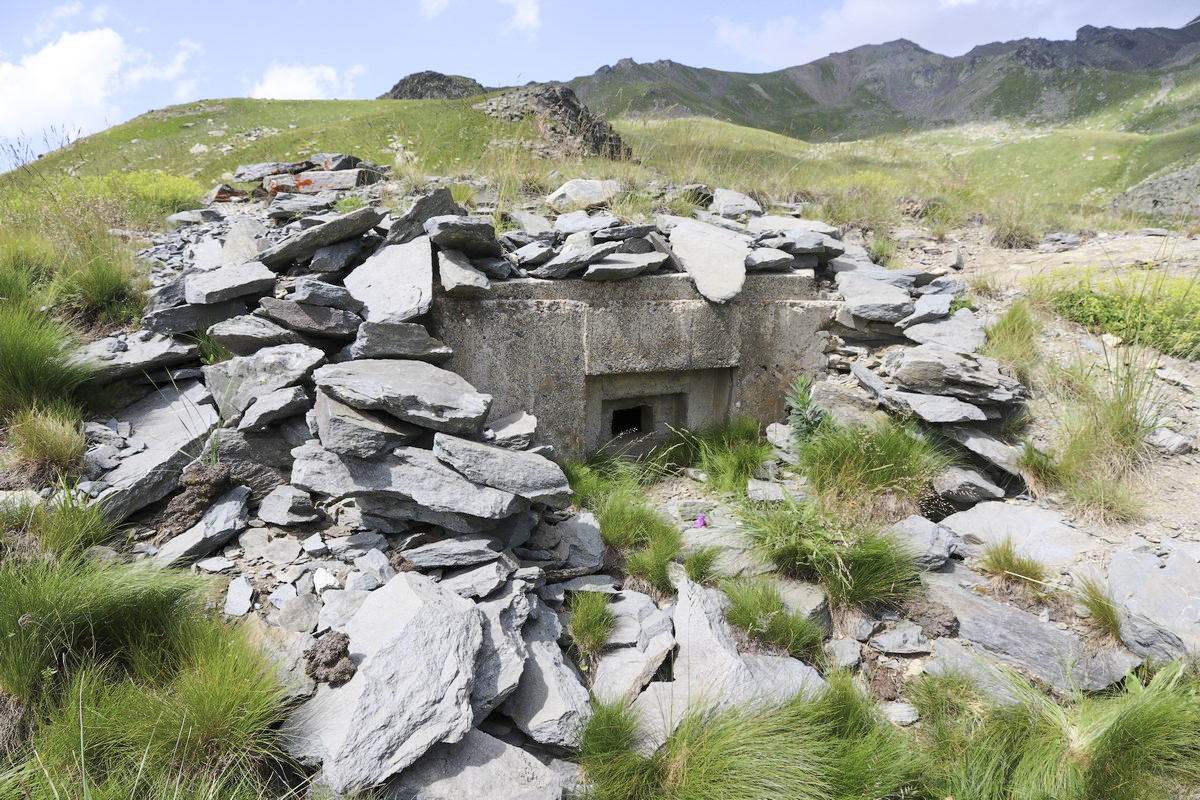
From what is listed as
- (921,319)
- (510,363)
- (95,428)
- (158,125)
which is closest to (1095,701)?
(921,319)

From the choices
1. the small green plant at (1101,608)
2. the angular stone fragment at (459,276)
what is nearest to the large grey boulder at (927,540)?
the small green plant at (1101,608)

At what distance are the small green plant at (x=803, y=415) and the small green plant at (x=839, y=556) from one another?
118 centimetres

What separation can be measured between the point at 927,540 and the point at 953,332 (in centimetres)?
220

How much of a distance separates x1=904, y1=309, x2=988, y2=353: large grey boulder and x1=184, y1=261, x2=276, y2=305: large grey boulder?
487 cm

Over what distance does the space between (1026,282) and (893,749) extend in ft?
16.4

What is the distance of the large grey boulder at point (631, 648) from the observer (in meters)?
2.87

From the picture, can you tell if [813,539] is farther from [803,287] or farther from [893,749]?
[803,287]

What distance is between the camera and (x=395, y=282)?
411 centimetres

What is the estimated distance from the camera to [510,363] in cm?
462

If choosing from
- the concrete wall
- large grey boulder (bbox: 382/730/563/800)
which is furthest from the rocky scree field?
the concrete wall

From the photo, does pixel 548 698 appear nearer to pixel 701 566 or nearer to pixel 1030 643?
pixel 701 566

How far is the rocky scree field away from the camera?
7.53ft

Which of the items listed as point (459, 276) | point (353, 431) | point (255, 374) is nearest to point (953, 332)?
point (459, 276)

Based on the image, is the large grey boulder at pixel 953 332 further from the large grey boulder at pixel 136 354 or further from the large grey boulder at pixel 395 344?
the large grey boulder at pixel 136 354
